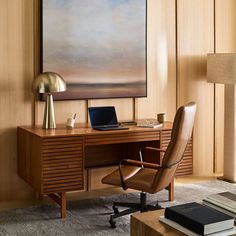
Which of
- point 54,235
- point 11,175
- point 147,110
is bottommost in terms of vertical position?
point 54,235

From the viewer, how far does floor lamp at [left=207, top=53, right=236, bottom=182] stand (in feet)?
15.7

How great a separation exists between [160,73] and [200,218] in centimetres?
291

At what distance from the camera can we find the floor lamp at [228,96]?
4.78 m

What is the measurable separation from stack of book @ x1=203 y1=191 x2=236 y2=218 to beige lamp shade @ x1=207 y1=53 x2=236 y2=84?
221 cm

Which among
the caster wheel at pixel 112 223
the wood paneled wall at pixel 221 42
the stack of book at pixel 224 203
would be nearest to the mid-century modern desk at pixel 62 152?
the caster wheel at pixel 112 223

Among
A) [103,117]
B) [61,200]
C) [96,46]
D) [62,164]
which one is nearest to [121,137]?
[103,117]

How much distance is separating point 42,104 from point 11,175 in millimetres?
745

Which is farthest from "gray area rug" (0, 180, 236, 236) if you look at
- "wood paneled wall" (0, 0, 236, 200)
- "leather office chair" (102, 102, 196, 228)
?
"wood paneled wall" (0, 0, 236, 200)

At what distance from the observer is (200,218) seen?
7.65 feet

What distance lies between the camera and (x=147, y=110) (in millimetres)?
5023

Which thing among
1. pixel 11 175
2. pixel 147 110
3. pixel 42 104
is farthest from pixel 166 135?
pixel 11 175

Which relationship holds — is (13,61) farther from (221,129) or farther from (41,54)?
(221,129)

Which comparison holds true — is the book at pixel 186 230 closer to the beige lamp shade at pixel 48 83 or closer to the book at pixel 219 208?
the book at pixel 219 208

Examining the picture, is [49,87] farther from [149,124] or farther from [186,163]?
[186,163]
